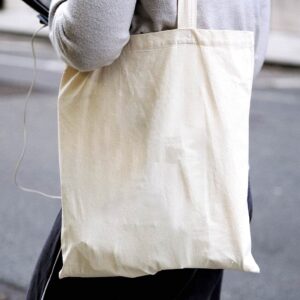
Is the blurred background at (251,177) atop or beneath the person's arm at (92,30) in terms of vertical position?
beneath

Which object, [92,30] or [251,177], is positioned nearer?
[92,30]

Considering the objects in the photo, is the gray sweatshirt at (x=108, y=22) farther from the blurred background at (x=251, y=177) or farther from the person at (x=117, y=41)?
the blurred background at (x=251, y=177)

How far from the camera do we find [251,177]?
529cm

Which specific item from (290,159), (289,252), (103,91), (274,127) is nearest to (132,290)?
(103,91)

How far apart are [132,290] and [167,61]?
65 centimetres

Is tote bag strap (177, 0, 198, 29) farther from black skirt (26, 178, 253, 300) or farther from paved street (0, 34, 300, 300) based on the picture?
paved street (0, 34, 300, 300)

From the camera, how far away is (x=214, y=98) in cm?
158

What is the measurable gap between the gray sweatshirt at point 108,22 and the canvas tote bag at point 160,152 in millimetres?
38

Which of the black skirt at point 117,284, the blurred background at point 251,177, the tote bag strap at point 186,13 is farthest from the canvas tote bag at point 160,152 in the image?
the blurred background at point 251,177

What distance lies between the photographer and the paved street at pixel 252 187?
11.8ft

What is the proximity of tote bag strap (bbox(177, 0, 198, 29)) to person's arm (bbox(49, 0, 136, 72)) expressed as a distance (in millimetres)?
110

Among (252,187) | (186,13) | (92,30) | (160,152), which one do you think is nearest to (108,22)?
(92,30)

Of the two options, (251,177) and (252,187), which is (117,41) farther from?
(251,177)

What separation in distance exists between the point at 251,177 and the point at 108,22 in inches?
154
